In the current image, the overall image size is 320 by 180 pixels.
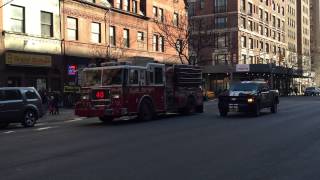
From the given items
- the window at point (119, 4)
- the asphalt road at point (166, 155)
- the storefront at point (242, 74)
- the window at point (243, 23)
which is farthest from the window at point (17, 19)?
the window at point (243, 23)

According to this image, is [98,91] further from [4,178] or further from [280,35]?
[280,35]

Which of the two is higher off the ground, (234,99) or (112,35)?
(112,35)

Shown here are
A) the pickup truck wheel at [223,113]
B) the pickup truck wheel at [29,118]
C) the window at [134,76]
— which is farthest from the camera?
the pickup truck wheel at [223,113]

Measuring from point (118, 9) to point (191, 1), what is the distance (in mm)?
48782

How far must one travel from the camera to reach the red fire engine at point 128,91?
75.3ft

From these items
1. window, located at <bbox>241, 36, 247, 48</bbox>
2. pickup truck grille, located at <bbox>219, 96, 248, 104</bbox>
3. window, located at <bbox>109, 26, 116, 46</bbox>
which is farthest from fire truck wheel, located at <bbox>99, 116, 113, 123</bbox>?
window, located at <bbox>241, 36, 247, 48</bbox>

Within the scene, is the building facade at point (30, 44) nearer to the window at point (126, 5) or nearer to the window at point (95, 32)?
the window at point (95, 32)

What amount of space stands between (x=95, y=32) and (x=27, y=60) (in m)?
10.2

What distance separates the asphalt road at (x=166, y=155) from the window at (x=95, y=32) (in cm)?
2835

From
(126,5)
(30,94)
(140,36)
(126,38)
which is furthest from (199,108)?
(140,36)

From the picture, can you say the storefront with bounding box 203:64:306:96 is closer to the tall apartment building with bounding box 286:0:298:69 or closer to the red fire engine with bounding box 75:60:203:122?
the tall apartment building with bounding box 286:0:298:69

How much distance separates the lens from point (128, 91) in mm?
23219

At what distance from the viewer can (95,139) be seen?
16.5m

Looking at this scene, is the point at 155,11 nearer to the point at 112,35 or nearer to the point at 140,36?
the point at 140,36
